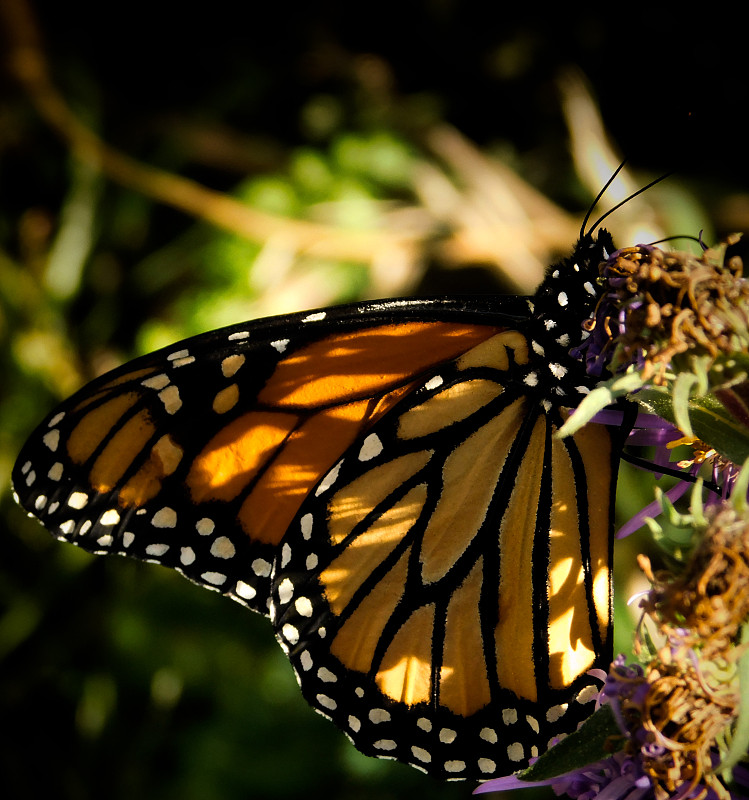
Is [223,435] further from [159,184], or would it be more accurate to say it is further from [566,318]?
[159,184]

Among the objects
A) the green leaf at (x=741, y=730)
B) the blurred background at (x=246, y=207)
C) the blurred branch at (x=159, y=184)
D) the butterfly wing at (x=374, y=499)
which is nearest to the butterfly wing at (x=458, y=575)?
the butterfly wing at (x=374, y=499)

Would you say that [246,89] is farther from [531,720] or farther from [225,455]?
[531,720]

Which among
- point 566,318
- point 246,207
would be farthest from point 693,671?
point 246,207

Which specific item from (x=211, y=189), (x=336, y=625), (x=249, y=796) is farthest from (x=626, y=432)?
(x=211, y=189)

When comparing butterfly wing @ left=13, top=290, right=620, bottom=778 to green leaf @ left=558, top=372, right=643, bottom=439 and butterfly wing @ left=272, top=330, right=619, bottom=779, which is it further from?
green leaf @ left=558, top=372, right=643, bottom=439

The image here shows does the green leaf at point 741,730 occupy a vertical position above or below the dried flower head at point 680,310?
below

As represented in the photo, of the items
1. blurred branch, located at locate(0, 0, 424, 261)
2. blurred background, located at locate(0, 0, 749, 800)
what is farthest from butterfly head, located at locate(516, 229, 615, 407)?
blurred branch, located at locate(0, 0, 424, 261)

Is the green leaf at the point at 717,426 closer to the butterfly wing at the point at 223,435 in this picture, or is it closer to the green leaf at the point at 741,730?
the green leaf at the point at 741,730
